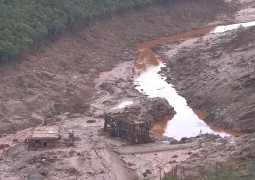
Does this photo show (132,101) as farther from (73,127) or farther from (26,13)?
(26,13)

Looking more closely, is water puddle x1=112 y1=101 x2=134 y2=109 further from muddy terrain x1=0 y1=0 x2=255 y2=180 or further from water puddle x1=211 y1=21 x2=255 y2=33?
water puddle x1=211 y1=21 x2=255 y2=33

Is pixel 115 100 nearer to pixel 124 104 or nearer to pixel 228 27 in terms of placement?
pixel 124 104

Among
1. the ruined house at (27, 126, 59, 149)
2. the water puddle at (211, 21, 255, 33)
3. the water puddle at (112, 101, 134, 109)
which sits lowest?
the ruined house at (27, 126, 59, 149)

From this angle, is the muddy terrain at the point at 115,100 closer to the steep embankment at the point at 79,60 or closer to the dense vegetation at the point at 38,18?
the steep embankment at the point at 79,60

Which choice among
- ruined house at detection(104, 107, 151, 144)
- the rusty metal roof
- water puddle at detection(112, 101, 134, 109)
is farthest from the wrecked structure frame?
water puddle at detection(112, 101, 134, 109)

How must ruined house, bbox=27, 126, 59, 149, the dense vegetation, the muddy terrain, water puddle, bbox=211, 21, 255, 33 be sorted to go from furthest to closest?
water puddle, bbox=211, 21, 255, 33 → the dense vegetation → ruined house, bbox=27, 126, 59, 149 → the muddy terrain

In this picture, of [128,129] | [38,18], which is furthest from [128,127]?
[38,18]

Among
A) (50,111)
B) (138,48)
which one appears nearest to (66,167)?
(50,111)
